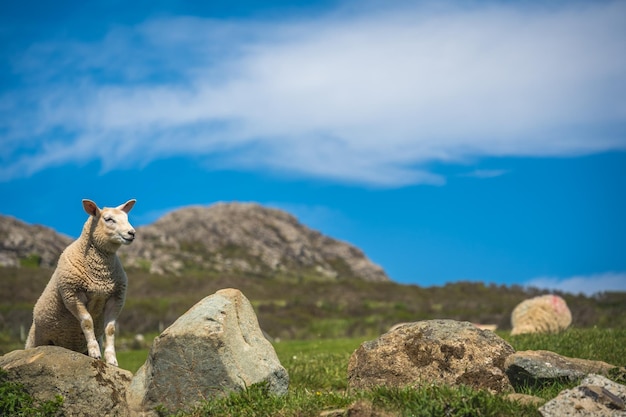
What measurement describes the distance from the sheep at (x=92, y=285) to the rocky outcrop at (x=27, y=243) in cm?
7016

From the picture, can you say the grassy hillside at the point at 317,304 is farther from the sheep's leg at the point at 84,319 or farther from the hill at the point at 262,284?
the sheep's leg at the point at 84,319

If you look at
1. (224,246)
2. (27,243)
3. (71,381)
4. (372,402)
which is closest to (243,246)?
(224,246)

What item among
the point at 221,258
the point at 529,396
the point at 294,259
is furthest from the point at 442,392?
the point at 294,259

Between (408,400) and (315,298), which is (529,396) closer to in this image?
(408,400)

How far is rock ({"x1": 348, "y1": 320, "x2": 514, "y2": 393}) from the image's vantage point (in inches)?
495

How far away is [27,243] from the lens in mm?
88938

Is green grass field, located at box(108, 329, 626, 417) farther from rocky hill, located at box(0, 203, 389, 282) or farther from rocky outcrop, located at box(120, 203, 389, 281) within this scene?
rocky outcrop, located at box(120, 203, 389, 281)

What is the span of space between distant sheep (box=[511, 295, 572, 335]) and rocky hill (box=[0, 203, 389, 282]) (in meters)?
60.2

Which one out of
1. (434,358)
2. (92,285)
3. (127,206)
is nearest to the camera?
(92,285)

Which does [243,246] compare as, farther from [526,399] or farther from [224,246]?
[526,399]

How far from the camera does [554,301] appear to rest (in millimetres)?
28438

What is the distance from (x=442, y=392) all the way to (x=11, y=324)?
1383 inches

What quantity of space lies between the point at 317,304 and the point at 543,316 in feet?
97.2

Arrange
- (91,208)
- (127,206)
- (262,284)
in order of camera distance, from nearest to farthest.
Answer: (91,208), (127,206), (262,284)
